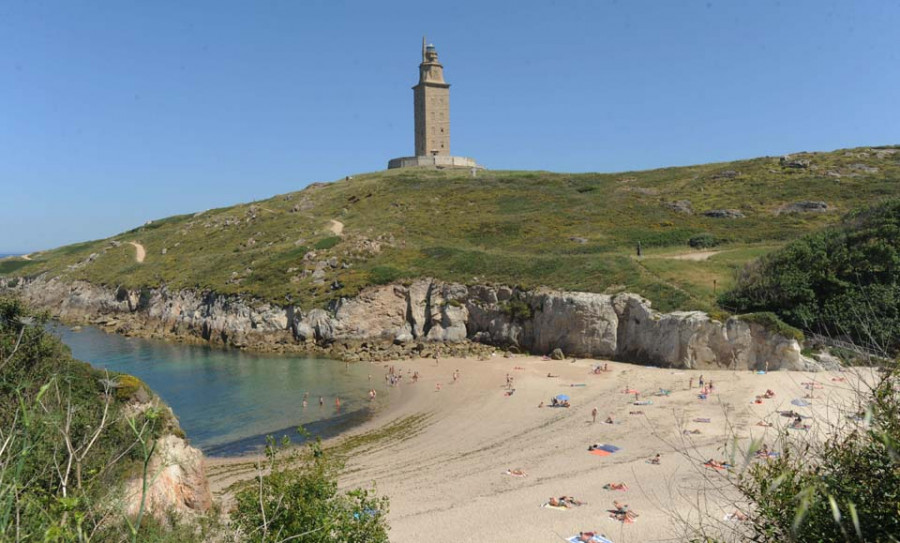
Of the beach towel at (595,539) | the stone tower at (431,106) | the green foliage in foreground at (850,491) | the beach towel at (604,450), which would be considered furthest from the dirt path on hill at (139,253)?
the green foliage in foreground at (850,491)

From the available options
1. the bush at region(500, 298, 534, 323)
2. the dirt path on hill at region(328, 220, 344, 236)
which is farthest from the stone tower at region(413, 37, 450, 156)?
the bush at region(500, 298, 534, 323)

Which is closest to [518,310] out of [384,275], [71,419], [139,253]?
[384,275]

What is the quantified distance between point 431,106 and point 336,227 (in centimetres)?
3598

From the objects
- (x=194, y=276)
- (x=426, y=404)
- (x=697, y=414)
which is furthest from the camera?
(x=194, y=276)

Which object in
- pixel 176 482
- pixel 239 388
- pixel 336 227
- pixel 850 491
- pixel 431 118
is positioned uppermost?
pixel 431 118

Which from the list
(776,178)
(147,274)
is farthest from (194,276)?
(776,178)

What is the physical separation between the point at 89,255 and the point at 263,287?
54.2 metres

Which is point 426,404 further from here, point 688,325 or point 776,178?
point 776,178

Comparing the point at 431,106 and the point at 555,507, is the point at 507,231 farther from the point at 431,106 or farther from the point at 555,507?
the point at 555,507

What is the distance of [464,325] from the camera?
52750mm

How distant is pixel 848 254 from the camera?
39.0m

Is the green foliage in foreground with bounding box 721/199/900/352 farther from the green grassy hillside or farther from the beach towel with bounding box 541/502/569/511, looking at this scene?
the beach towel with bounding box 541/502/569/511

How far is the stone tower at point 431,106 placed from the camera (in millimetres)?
103438

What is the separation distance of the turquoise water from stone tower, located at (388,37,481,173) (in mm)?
62283
